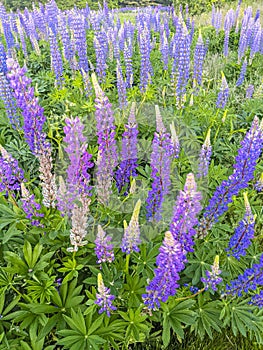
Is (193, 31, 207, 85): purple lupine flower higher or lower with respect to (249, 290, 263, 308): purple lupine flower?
higher

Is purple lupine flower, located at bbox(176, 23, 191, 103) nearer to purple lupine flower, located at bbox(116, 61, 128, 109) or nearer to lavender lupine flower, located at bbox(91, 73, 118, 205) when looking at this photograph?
purple lupine flower, located at bbox(116, 61, 128, 109)

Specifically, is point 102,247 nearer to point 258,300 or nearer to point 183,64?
point 258,300

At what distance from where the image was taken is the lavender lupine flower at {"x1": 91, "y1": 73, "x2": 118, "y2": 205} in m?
2.02

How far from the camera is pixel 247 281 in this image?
2285 millimetres

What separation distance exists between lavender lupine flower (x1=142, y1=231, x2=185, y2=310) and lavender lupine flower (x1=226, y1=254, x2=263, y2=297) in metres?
0.65

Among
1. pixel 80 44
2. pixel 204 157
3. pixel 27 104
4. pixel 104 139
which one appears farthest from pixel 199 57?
pixel 27 104

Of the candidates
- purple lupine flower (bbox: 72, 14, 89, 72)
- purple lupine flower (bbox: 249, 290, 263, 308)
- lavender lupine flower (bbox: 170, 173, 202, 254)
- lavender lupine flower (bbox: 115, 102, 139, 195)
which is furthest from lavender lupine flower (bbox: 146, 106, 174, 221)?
purple lupine flower (bbox: 72, 14, 89, 72)

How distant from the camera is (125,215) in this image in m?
2.61

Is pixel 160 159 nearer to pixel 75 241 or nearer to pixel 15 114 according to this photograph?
pixel 75 241

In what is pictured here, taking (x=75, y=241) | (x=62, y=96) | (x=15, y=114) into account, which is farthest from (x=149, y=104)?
(x=75, y=241)

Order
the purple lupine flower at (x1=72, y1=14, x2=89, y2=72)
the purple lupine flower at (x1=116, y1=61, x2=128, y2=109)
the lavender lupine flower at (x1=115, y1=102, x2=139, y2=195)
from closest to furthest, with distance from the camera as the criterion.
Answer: the lavender lupine flower at (x1=115, y1=102, x2=139, y2=195), the purple lupine flower at (x1=116, y1=61, x2=128, y2=109), the purple lupine flower at (x1=72, y1=14, x2=89, y2=72)

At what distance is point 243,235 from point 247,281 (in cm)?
33

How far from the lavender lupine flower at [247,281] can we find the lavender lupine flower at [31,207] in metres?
1.46

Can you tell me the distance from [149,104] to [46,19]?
12.1 feet
